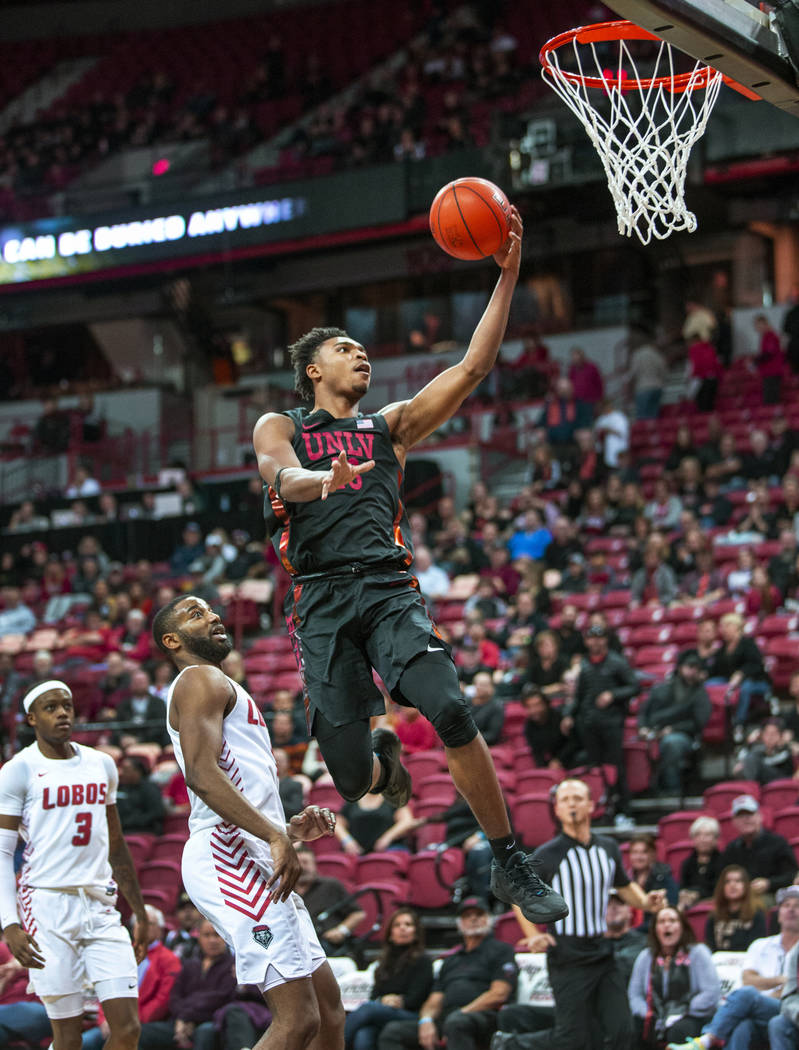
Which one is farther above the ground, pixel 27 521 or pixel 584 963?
pixel 27 521

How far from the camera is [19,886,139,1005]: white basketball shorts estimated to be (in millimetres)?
6531

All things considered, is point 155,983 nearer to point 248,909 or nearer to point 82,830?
point 82,830

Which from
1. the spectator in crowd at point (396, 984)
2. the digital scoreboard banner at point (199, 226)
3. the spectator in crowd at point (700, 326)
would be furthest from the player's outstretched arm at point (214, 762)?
the digital scoreboard banner at point (199, 226)

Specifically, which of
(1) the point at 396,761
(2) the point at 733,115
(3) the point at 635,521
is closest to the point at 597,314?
(2) the point at 733,115

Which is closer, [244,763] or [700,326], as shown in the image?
[244,763]

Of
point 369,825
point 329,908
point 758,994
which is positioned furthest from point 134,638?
point 758,994

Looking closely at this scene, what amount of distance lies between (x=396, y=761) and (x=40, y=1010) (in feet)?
15.3

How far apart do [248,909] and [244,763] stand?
1.73ft

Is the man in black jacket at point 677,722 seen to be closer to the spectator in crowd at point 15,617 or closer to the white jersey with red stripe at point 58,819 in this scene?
the white jersey with red stripe at point 58,819

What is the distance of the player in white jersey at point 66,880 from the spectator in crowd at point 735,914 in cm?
385

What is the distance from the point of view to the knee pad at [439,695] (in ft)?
17.2

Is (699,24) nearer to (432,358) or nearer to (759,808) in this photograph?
(759,808)

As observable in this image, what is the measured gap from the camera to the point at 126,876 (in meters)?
6.83

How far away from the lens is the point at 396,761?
6.12 meters
